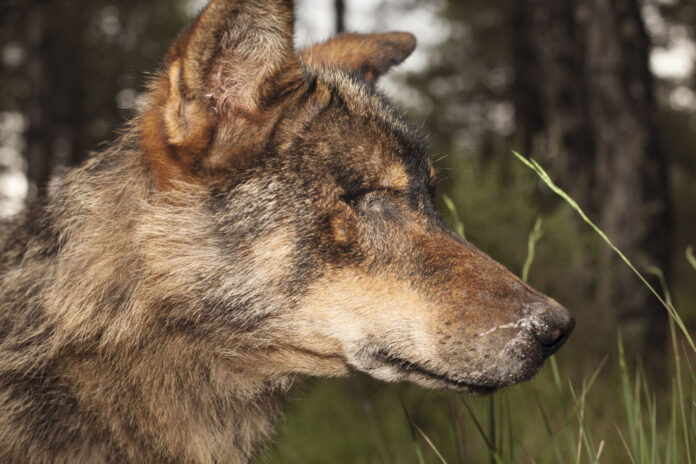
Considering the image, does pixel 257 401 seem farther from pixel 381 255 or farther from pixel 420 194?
pixel 420 194

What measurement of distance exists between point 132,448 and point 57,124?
16.3 meters

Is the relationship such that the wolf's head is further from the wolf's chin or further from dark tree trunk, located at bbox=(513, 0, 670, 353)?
dark tree trunk, located at bbox=(513, 0, 670, 353)

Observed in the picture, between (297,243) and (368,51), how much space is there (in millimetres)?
1509

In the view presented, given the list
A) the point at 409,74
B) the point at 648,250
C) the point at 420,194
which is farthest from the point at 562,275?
the point at 409,74

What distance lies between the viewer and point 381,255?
2.23 metres

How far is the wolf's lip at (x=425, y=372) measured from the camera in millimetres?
2129

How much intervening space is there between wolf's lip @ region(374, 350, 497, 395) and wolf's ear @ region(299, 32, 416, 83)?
5.46 feet

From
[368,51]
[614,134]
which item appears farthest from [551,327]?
[614,134]

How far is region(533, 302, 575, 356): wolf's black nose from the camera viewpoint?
2035 mm

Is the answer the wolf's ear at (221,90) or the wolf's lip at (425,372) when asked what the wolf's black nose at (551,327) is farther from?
the wolf's ear at (221,90)

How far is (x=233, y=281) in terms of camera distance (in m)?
2.21

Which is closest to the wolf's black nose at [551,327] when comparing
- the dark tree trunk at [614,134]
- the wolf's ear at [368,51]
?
the wolf's ear at [368,51]

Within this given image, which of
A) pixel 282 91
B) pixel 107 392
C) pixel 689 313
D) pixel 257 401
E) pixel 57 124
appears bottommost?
pixel 689 313

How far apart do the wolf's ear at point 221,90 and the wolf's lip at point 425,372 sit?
3.02 ft
